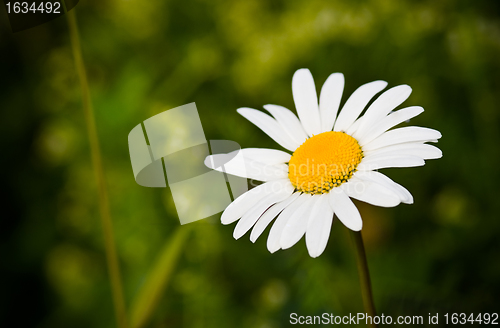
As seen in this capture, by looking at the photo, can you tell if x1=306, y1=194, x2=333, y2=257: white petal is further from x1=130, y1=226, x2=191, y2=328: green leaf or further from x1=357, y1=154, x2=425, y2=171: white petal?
x1=130, y1=226, x2=191, y2=328: green leaf


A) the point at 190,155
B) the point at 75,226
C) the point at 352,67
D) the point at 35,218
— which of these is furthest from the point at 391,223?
the point at 35,218

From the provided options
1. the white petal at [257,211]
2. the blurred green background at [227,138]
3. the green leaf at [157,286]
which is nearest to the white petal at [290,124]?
the white petal at [257,211]

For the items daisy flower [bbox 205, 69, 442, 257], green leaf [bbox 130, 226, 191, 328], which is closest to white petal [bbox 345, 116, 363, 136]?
daisy flower [bbox 205, 69, 442, 257]

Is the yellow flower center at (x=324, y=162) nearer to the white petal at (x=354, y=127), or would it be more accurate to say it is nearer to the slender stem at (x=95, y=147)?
the white petal at (x=354, y=127)

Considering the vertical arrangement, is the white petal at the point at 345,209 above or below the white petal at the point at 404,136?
below

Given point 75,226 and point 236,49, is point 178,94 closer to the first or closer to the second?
point 236,49
